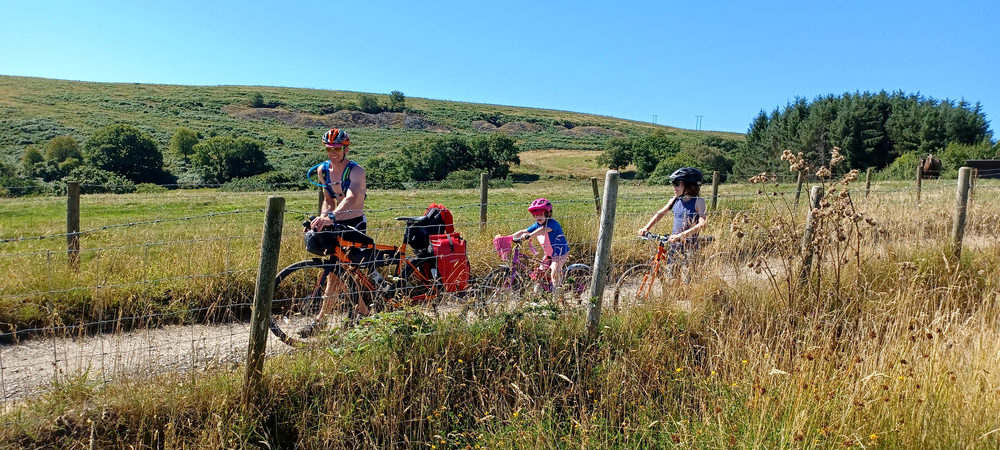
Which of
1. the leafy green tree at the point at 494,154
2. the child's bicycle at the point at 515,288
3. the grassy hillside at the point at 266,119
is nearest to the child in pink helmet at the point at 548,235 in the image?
the child's bicycle at the point at 515,288

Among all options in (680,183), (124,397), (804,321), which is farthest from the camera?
(680,183)

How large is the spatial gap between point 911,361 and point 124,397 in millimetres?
4738

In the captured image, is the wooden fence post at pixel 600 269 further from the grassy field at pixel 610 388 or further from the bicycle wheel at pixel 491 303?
the bicycle wheel at pixel 491 303

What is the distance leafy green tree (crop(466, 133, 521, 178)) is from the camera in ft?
233

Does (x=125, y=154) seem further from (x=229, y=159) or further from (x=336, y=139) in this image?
(x=336, y=139)

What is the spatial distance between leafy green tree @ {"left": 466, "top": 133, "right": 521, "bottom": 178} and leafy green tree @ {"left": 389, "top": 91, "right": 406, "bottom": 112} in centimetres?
4632

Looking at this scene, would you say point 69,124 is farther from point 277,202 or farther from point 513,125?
point 277,202

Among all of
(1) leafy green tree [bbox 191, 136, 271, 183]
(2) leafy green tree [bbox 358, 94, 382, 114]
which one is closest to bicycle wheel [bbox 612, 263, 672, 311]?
(1) leafy green tree [bbox 191, 136, 271, 183]

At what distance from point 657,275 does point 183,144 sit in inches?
2797

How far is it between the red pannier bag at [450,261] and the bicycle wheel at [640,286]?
1.44m

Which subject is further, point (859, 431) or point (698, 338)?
point (698, 338)

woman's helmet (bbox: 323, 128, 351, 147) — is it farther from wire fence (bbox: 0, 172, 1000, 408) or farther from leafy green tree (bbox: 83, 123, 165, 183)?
leafy green tree (bbox: 83, 123, 165, 183)

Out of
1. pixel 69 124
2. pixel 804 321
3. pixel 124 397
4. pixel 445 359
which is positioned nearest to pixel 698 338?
pixel 804 321

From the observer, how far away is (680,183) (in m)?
5.96
